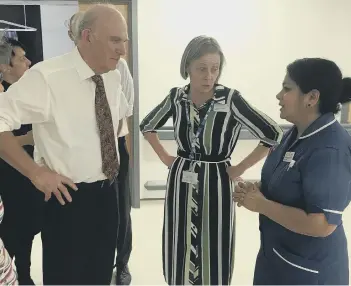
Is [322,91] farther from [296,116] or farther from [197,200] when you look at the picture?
[197,200]

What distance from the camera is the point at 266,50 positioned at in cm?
366

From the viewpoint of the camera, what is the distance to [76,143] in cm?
141

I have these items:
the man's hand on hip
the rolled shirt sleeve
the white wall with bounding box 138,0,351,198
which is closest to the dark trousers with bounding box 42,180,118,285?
the man's hand on hip

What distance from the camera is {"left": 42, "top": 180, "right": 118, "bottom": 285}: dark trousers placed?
1462 mm

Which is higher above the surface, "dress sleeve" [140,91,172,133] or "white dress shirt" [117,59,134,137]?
"white dress shirt" [117,59,134,137]

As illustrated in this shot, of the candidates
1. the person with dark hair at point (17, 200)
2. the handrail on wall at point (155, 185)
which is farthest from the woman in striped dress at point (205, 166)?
the handrail on wall at point (155, 185)

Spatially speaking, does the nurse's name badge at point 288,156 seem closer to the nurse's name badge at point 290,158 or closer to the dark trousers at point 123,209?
the nurse's name badge at point 290,158

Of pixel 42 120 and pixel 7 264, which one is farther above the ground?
pixel 42 120

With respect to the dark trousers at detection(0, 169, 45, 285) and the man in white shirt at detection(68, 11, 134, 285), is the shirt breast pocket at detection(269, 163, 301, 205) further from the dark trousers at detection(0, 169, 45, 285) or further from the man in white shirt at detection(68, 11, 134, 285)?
the dark trousers at detection(0, 169, 45, 285)

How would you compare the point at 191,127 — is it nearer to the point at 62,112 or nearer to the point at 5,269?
the point at 62,112

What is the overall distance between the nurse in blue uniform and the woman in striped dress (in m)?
0.37

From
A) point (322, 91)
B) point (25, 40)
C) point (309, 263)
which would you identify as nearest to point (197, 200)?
point (309, 263)

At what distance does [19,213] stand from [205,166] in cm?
117

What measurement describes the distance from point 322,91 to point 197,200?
2.56ft
